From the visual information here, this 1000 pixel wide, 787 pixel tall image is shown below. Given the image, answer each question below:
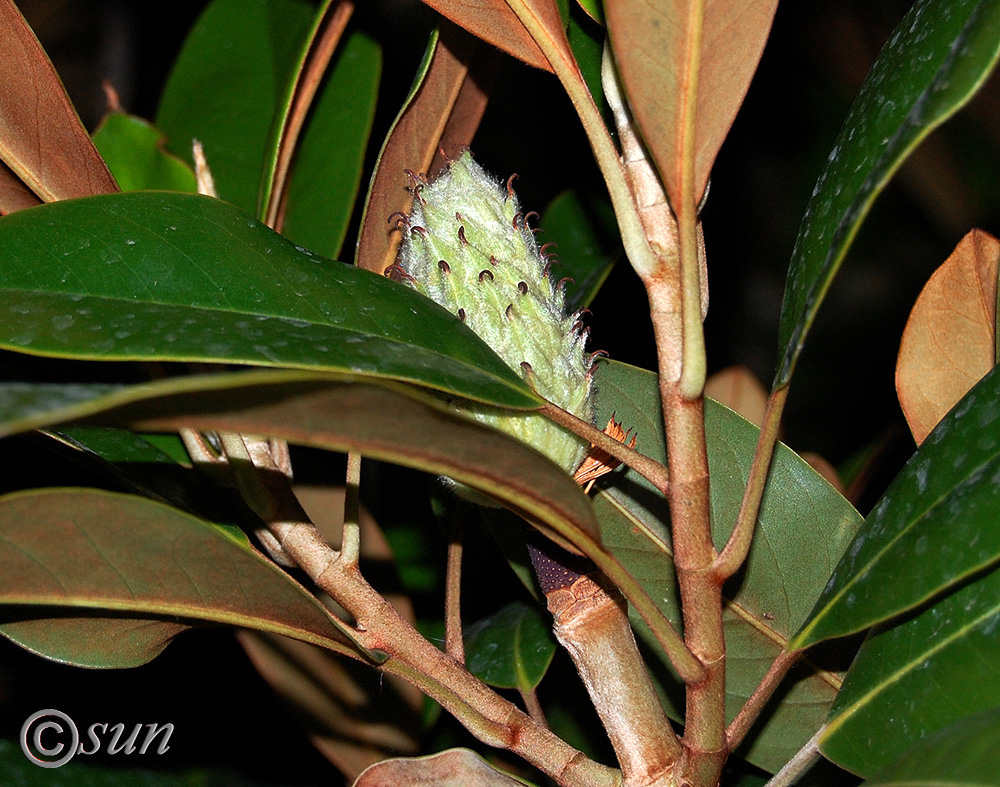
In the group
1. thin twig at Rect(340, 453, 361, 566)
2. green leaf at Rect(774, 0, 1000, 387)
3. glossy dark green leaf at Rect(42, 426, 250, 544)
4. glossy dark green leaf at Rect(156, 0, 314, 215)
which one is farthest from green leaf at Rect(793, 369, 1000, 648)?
glossy dark green leaf at Rect(156, 0, 314, 215)

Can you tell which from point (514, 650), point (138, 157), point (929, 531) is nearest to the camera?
point (929, 531)

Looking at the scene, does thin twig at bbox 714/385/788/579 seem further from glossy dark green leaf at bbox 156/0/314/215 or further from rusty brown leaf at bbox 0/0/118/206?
glossy dark green leaf at bbox 156/0/314/215

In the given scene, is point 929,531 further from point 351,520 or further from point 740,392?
point 740,392

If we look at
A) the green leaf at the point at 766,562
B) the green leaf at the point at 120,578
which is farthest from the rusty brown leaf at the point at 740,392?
the green leaf at the point at 120,578

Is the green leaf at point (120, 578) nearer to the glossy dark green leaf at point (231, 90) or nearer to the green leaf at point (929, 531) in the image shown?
the green leaf at point (929, 531)

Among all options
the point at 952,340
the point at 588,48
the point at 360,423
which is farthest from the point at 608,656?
the point at 588,48

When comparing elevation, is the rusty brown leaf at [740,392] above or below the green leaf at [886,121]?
below

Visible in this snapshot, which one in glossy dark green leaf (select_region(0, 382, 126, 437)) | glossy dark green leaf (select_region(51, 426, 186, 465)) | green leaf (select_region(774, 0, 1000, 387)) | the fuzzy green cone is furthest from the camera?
glossy dark green leaf (select_region(51, 426, 186, 465))
